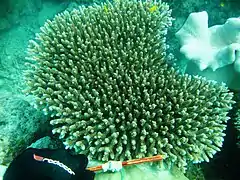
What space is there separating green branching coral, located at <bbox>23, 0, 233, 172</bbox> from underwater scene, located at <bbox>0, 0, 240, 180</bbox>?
1cm

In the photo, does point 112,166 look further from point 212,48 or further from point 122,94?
point 212,48

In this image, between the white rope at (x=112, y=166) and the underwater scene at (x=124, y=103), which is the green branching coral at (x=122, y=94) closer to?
the underwater scene at (x=124, y=103)

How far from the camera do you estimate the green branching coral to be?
2.98 metres

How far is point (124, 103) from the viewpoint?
3.10 meters

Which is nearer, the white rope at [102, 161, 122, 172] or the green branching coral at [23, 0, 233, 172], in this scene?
the white rope at [102, 161, 122, 172]

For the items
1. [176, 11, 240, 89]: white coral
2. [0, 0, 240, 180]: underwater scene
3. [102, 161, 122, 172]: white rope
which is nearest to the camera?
[102, 161, 122, 172]: white rope

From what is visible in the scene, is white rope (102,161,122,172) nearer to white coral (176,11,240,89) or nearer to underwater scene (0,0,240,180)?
underwater scene (0,0,240,180)

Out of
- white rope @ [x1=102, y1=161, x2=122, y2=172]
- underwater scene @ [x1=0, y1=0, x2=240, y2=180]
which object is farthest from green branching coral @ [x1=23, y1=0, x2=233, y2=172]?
white rope @ [x1=102, y1=161, x2=122, y2=172]

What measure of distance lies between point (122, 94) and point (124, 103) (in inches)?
4.1

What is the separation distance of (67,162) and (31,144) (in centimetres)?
143

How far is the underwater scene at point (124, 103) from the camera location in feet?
9.47

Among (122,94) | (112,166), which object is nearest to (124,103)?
(122,94)

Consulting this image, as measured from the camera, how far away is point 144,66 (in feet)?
11.3

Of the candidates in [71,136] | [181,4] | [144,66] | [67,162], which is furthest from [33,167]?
[181,4]
